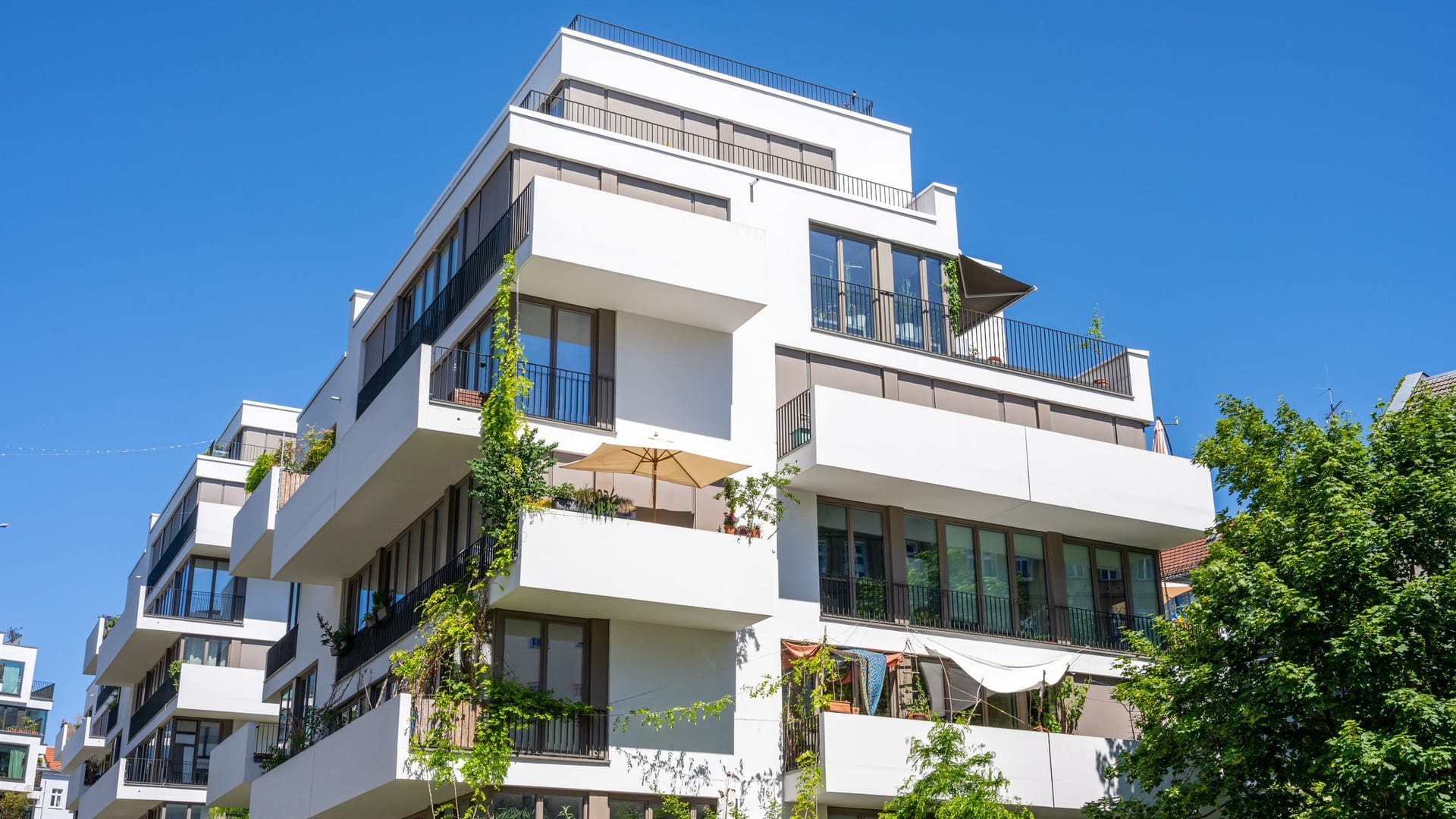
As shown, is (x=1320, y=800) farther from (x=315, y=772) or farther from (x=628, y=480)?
(x=315, y=772)

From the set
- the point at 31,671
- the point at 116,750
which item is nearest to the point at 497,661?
the point at 116,750

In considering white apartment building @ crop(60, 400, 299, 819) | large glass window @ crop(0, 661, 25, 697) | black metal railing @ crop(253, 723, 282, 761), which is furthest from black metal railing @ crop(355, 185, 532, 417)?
large glass window @ crop(0, 661, 25, 697)

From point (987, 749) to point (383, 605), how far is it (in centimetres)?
1136

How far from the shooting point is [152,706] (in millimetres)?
48844

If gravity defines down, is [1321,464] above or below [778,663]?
above

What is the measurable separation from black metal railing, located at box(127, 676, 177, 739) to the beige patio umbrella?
25.7 meters

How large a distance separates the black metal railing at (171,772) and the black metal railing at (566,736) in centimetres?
2556

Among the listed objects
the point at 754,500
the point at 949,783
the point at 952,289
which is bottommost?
the point at 949,783

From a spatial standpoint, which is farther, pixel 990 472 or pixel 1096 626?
pixel 1096 626

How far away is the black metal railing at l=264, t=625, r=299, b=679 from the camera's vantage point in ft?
117

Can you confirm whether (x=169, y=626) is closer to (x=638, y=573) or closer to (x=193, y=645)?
(x=193, y=645)

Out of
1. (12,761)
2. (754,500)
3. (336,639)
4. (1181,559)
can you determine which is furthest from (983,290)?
(12,761)

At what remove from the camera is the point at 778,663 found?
2666cm

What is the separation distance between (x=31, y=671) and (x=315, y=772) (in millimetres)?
89134
